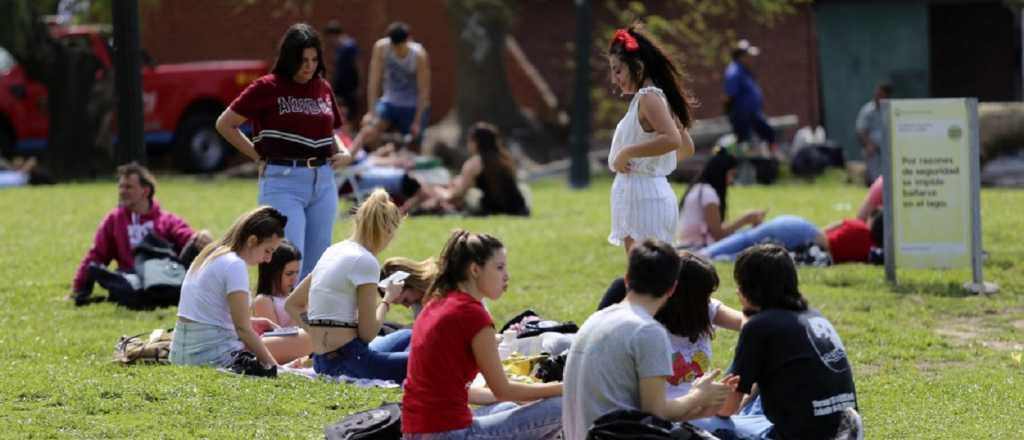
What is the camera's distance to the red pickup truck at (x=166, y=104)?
23625 mm

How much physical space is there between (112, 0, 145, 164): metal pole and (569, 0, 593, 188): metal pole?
34.1ft

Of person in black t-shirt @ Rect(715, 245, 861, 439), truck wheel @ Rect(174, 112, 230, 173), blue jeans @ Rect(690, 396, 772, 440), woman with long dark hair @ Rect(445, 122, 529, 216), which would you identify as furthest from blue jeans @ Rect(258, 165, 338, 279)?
truck wheel @ Rect(174, 112, 230, 173)

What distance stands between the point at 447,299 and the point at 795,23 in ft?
73.9

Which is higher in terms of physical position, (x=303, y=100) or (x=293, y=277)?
(x=303, y=100)

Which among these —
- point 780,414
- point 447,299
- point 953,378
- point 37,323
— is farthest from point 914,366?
point 37,323

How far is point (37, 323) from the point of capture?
10.7m

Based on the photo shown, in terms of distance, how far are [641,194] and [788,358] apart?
88.9 inches

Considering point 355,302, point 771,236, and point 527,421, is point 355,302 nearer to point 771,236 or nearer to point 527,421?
point 527,421

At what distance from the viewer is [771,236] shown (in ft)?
43.3

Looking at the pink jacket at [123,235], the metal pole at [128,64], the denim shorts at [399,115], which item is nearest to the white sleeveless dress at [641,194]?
the metal pole at [128,64]

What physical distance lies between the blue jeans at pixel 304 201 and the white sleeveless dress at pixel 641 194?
2.09 metres

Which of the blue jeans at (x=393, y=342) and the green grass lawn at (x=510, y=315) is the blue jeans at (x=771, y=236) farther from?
the blue jeans at (x=393, y=342)

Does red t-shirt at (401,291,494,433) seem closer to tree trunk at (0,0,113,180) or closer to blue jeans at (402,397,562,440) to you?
blue jeans at (402,397,562,440)

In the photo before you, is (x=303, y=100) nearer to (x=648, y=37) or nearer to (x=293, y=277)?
(x=293, y=277)
